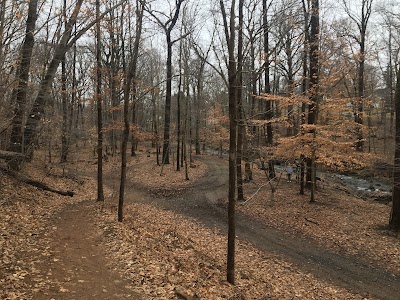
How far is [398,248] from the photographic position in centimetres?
1117

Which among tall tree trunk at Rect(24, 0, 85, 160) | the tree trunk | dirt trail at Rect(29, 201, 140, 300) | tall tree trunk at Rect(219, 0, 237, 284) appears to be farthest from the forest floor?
the tree trunk

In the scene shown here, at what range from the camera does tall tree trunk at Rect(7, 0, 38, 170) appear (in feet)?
36.0

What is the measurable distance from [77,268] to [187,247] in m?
3.73

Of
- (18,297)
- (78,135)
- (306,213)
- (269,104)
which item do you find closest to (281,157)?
(306,213)

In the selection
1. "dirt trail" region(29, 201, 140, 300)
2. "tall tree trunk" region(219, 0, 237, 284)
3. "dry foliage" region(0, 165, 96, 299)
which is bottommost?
"dirt trail" region(29, 201, 140, 300)

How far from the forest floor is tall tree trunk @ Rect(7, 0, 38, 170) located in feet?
4.87

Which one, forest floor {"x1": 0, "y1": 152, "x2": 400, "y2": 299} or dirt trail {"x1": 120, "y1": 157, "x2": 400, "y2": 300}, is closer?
forest floor {"x1": 0, "y1": 152, "x2": 400, "y2": 299}

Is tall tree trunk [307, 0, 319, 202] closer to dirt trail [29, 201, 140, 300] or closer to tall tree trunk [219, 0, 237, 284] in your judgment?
tall tree trunk [219, 0, 237, 284]

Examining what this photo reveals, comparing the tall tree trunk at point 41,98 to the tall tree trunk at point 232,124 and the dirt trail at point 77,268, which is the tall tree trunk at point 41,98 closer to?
the dirt trail at point 77,268

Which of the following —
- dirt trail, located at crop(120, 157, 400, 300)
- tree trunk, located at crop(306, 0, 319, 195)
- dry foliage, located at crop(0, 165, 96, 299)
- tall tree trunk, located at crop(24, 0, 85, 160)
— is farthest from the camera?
tree trunk, located at crop(306, 0, 319, 195)

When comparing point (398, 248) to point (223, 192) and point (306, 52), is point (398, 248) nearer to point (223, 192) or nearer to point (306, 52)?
point (223, 192)

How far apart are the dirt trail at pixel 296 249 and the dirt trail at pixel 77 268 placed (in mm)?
5989

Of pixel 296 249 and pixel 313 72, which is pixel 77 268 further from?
pixel 313 72

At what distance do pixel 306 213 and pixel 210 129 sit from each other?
112 feet
